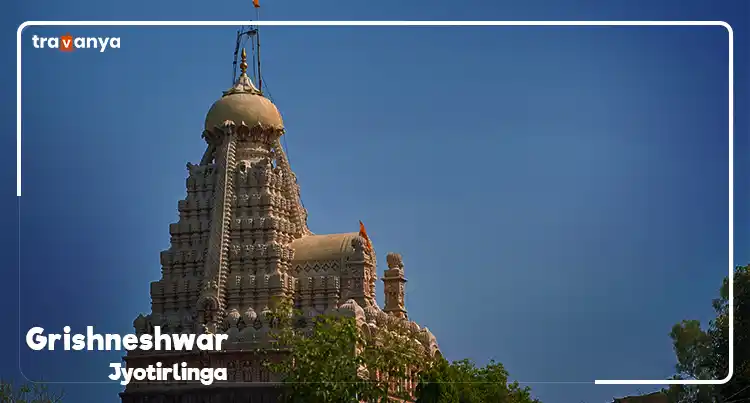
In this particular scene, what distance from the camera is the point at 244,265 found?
57.2 m

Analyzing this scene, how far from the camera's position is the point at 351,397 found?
4216cm

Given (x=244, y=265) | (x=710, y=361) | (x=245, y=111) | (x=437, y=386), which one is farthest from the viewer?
(x=245, y=111)

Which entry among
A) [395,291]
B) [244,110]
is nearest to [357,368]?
[395,291]

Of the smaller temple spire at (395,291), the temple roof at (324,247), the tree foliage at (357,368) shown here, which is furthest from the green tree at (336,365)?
the smaller temple spire at (395,291)

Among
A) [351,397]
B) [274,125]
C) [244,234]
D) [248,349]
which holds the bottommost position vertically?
[351,397]

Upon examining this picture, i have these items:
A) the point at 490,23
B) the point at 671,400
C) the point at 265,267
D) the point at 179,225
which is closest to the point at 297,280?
the point at 265,267

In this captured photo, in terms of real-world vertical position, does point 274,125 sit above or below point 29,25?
above

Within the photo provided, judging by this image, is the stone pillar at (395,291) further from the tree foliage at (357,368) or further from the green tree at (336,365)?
the green tree at (336,365)

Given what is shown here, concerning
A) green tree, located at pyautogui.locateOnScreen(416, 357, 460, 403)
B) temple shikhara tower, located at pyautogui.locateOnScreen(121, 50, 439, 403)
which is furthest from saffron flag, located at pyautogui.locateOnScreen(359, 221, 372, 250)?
green tree, located at pyautogui.locateOnScreen(416, 357, 460, 403)

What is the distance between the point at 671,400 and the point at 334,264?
13497 mm

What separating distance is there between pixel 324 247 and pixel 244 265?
2.93 m

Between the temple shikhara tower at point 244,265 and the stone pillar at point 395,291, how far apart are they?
5 cm

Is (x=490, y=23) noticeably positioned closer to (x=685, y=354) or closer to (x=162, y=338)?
(x=685, y=354)

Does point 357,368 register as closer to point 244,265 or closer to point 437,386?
point 437,386
